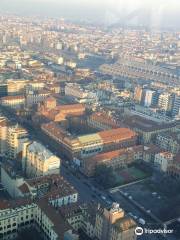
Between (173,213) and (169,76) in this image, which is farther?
(169,76)

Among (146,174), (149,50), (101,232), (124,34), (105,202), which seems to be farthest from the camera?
(124,34)

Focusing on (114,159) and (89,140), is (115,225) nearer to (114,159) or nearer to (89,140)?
(114,159)

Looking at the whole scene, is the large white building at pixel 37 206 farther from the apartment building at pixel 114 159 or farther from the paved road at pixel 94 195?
the apartment building at pixel 114 159

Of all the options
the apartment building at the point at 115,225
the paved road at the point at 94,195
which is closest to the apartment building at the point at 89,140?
the paved road at the point at 94,195

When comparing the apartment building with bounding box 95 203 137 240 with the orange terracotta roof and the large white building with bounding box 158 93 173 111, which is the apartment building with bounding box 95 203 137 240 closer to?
the orange terracotta roof

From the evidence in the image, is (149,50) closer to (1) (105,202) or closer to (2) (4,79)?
(2) (4,79)

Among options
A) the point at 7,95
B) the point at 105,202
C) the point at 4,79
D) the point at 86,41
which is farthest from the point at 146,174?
the point at 86,41
